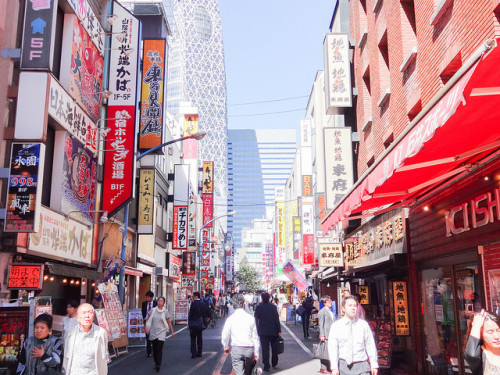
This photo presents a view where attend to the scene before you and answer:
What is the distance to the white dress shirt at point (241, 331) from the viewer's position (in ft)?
29.0

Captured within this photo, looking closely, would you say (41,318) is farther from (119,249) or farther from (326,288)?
(326,288)

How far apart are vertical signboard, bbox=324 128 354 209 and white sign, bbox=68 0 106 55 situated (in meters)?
9.03

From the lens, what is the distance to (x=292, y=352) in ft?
54.8

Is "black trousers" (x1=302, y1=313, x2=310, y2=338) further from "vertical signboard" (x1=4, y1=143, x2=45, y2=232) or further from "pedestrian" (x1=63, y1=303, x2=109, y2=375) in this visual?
"pedestrian" (x1=63, y1=303, x2=109, y2=375)

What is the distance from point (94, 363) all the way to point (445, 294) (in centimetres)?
726

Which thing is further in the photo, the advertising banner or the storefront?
the advertising banner

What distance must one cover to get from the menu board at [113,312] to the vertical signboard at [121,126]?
3.89 m

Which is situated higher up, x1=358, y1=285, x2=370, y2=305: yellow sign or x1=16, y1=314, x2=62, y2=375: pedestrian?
x1=358, y1=285, x2=370, y2=305: yellow sign

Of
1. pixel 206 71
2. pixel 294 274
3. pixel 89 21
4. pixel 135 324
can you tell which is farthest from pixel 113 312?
pixel 206 71

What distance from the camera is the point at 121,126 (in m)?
19.4

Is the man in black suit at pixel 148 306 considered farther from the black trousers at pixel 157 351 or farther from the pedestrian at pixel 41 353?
the pedestrian at pixel 41 353

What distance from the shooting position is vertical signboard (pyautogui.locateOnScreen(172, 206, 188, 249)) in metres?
35.8

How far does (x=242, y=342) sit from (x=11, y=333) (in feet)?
13.6

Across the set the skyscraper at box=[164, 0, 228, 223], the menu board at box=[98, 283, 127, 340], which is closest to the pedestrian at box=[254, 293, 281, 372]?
the menu board at box=[98, 283, 127, 340]
